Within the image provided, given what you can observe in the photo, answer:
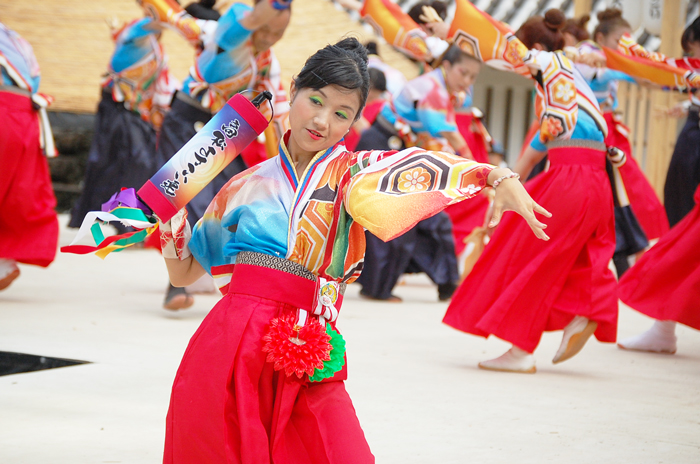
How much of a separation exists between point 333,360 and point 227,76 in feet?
8.61

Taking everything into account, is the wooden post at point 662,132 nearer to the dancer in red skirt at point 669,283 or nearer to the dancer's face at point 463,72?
the dancer's face at point 463,72

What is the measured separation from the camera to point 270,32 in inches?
152

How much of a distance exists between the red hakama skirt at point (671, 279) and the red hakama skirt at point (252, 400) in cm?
223

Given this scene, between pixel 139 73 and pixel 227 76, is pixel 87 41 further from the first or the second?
pixel 227 76

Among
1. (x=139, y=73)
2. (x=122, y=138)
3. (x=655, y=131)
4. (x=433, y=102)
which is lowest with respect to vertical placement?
(x=122, y=138)

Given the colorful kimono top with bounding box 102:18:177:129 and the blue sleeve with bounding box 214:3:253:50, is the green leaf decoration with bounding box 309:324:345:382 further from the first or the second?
the colorful kimono top with bounding box 102:18:177:129

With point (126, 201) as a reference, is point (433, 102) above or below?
below

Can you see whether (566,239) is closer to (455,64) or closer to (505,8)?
(455,64)

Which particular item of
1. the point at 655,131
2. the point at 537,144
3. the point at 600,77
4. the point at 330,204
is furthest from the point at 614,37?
the point at 655,131

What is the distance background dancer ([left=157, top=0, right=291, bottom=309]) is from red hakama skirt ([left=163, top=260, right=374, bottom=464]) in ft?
6.71

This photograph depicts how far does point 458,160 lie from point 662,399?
1.76 m

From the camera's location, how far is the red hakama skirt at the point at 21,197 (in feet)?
14.0

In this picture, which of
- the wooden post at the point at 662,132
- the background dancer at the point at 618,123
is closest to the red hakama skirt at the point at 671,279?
the background dancer at the point at 618,123

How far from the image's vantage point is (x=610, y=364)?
355cm
